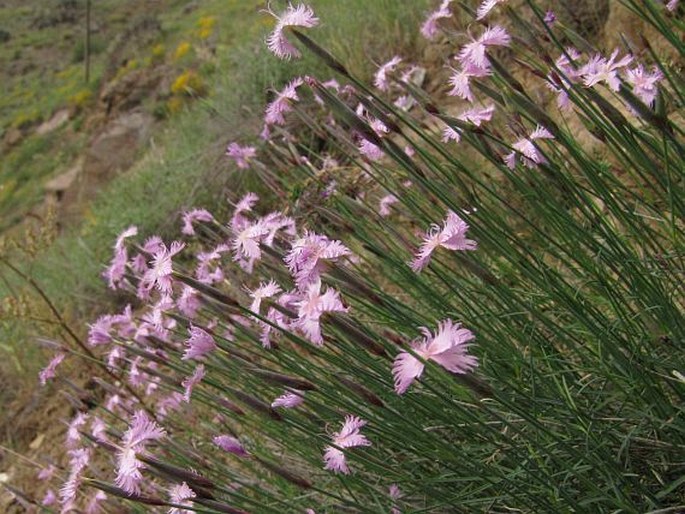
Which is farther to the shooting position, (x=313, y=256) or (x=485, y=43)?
(x=485, y=43)

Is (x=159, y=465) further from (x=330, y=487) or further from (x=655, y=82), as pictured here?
(x=655, y=82)

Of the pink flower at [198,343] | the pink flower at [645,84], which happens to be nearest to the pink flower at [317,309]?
the pink flower at [198,343]

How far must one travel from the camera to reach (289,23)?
1.04m

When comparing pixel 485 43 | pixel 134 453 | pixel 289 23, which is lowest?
pixel 134 453

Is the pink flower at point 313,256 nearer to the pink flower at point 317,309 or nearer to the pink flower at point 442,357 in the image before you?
the pink flower at point 317,309

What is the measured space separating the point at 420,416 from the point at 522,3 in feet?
8.20

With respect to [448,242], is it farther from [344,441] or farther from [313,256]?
[344,441]

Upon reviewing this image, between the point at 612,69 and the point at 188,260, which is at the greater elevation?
the point at 188,260

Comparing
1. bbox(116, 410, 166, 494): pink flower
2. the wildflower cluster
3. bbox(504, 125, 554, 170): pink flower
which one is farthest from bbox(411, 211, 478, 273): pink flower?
bbox(116, 410, 166, 494): pink flower

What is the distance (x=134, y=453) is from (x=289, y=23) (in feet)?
2.17

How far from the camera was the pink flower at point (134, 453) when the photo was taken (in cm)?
101

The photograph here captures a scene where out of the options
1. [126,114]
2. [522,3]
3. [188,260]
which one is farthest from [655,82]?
[126,114]

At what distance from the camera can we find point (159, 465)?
0.99 m

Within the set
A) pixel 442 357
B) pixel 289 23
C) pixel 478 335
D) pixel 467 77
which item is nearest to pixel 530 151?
pixel 467 77
